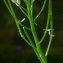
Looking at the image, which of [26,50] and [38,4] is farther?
[26,50]

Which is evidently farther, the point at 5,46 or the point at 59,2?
the point at 5,46

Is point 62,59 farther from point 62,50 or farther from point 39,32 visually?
point 39,32

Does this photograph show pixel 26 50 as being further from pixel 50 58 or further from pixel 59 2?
pixel 59 2

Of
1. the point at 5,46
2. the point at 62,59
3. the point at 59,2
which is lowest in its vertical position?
the point at 62,59

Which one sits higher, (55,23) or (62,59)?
(55,23)

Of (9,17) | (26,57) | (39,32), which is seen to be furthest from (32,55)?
(9,17)

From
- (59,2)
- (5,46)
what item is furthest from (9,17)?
(59,2)
